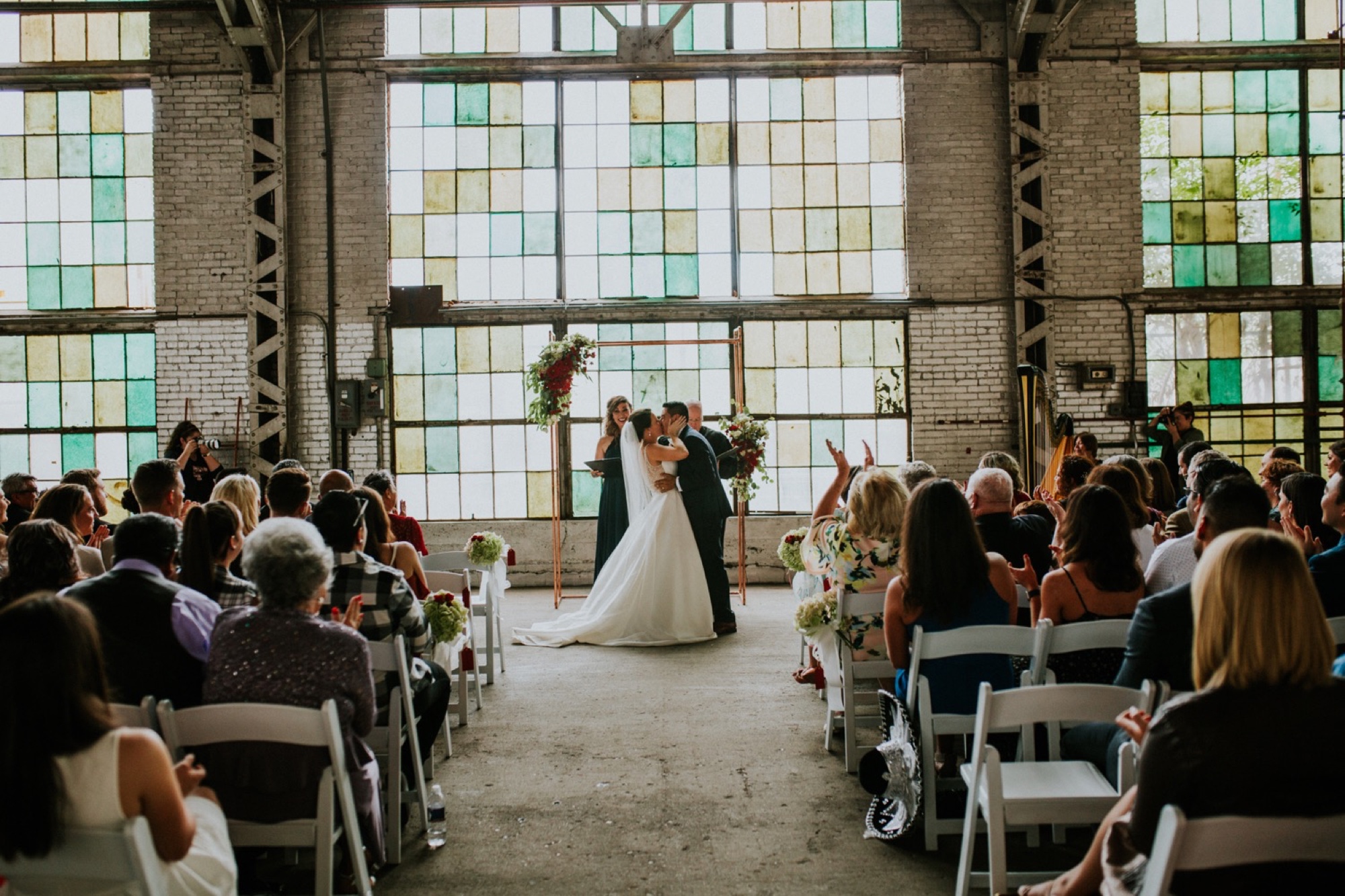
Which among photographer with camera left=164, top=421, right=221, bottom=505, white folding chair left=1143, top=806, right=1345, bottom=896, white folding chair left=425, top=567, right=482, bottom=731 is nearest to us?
white folding chair left=1143, top=806, right=1345, bottom=896

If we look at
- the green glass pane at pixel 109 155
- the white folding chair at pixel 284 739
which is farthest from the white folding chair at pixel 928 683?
the green glass pane at pixel 109 155

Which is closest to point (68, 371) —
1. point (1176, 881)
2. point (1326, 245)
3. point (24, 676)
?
point (24, 676)

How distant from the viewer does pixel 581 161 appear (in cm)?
1112

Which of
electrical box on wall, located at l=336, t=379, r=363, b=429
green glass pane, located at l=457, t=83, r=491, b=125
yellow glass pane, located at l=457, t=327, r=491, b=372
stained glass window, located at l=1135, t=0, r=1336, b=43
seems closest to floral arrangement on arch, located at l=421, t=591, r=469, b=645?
electrical box on wall, located at l=336, t=379, r=363, b=429

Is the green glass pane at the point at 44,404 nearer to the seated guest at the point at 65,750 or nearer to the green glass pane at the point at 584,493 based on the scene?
the green glass pane at the point at 584,493

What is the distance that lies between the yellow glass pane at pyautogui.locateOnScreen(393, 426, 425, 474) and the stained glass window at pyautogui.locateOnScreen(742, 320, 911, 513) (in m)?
3.32

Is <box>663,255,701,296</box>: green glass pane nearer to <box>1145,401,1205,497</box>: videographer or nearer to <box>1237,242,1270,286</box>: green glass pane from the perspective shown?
<box>1145,401,1205,497</box>: videographer

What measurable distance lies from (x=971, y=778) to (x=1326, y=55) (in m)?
10.4

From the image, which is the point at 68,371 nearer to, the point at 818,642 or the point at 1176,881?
the point at 818,642

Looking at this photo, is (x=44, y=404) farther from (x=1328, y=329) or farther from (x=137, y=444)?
(x=1328, y=329)

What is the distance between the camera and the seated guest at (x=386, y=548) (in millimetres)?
5090

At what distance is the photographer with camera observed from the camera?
970 centimetres

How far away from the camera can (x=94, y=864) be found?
7.55ft

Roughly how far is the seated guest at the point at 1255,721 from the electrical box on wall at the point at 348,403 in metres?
9.49
